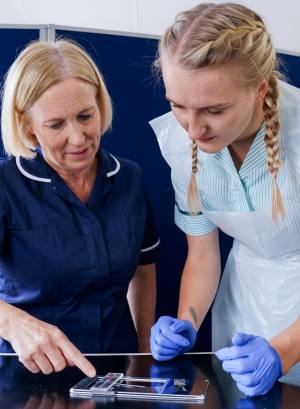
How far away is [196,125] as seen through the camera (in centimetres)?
105

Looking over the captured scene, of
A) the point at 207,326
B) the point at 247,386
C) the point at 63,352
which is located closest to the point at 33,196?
the point at 63,352

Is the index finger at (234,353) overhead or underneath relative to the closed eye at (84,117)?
underneath

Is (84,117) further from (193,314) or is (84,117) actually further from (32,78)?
(193,314)

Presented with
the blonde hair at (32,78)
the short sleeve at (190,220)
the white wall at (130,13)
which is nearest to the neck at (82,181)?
the blonde hair at (32,78)

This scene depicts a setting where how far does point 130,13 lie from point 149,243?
12.6 feet

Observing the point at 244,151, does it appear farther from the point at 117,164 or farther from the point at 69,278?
the point at 69,278

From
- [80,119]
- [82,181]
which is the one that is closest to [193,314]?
[82,181]

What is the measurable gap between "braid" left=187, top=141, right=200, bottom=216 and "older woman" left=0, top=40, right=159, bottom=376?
16 centimetres

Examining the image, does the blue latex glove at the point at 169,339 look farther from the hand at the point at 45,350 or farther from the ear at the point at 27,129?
the ear at the point at 27,129

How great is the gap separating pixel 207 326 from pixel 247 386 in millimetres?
879

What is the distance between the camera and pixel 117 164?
1.51 m

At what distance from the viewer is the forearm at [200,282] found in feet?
4.59

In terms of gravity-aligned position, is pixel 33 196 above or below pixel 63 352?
above

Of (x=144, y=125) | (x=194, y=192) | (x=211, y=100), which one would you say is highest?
(x=211, y=100)
